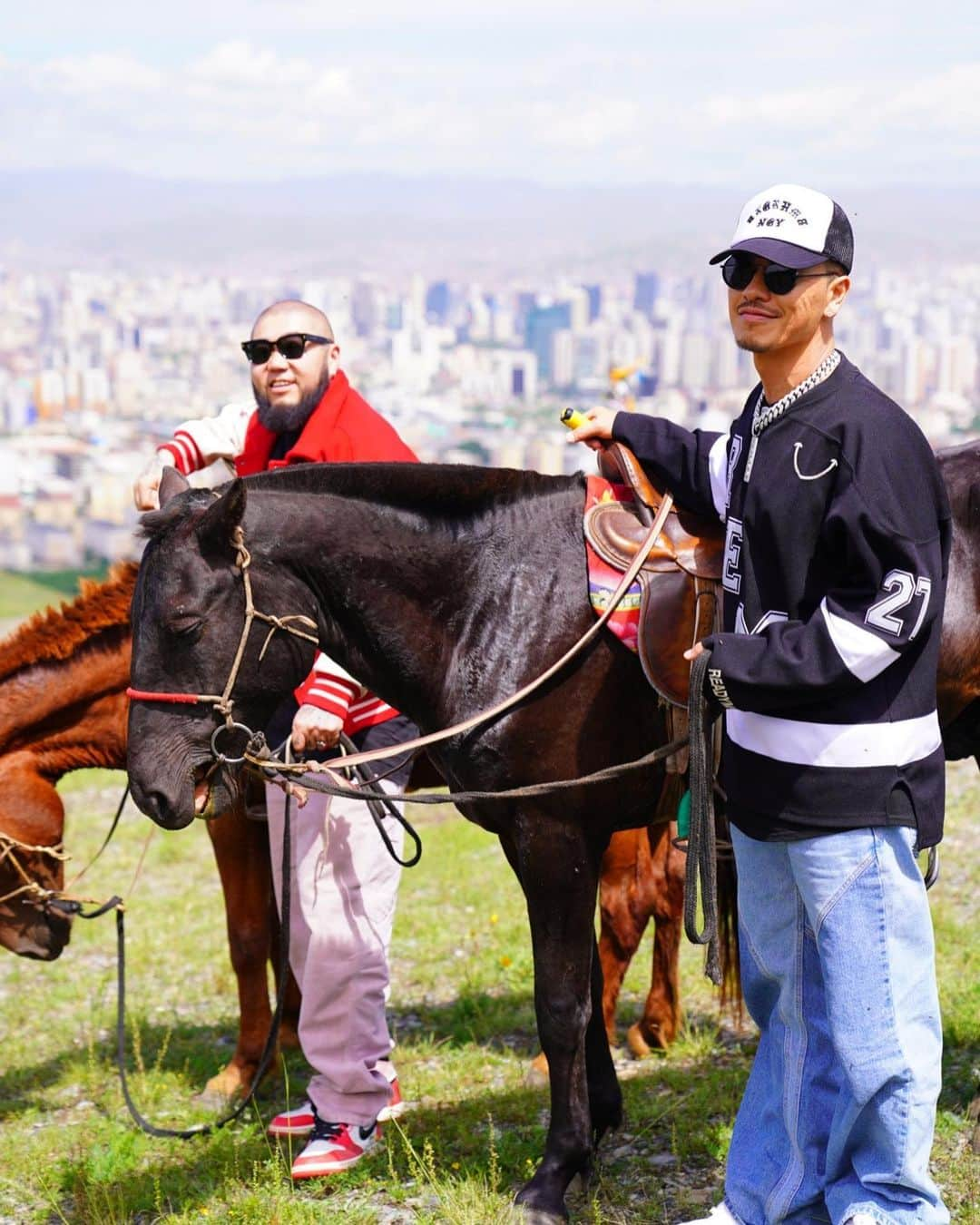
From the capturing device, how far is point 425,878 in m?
8.28

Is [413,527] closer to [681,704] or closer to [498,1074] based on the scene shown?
[681,704]

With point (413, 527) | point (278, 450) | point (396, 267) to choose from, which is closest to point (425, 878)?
point (278, 450)

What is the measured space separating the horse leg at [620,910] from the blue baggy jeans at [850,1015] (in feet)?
6.07

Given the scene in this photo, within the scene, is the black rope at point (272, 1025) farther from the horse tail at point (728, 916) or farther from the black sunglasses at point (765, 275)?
the black sunglasses at point (765, 275)

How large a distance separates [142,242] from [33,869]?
575 feet

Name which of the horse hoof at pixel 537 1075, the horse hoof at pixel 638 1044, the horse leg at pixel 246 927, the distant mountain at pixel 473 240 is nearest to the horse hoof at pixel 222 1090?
the horse leg at pixel 246 927

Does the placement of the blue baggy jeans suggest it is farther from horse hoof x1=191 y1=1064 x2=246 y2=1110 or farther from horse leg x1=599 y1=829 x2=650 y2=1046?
horse hoof x1=191 y1=1064 x2=246 y2=1110

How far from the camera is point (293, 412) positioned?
Answer: 15.1 ft

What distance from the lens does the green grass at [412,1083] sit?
4113 millimetres

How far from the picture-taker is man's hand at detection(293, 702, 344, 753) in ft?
13.4

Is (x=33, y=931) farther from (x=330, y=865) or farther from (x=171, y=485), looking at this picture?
(x=171, y=485)

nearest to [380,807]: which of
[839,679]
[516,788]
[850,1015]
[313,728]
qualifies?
[313,728]

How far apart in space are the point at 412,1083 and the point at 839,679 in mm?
3076

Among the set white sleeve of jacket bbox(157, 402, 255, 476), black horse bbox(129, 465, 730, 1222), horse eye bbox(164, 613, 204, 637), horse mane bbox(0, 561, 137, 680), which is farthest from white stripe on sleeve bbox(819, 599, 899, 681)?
horse mane bbox(0, 561, 137, 680)
